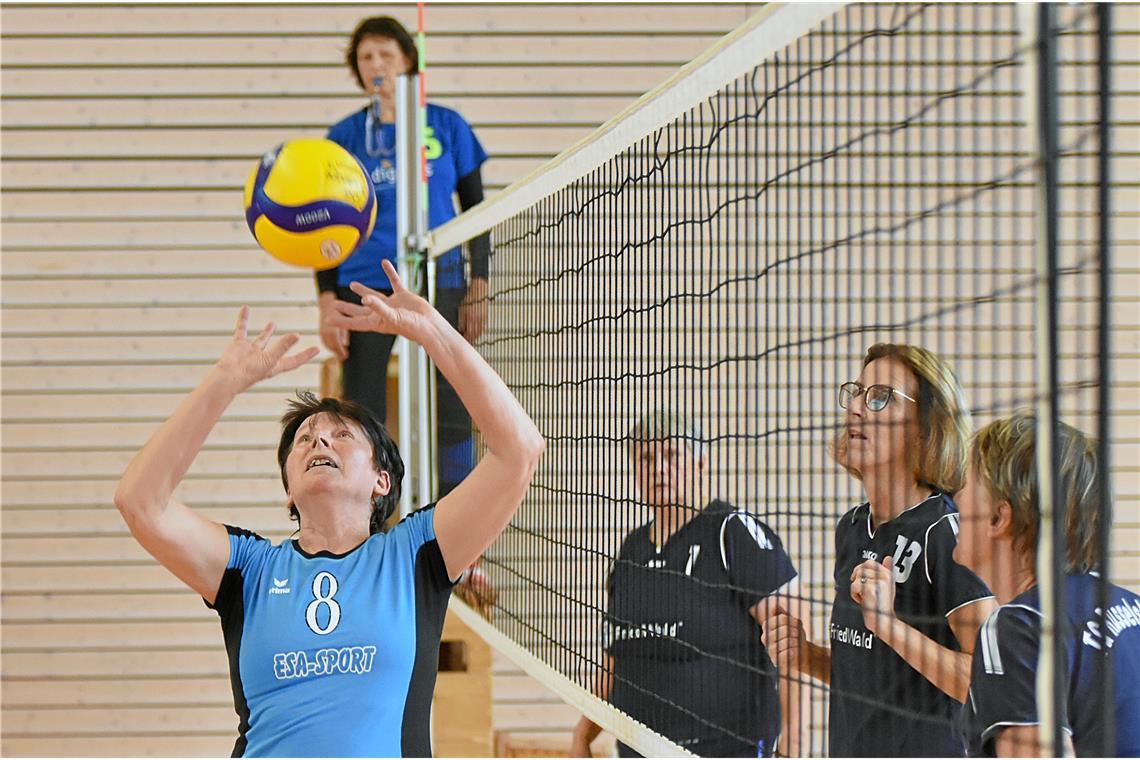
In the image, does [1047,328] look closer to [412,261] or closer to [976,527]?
[976,527]

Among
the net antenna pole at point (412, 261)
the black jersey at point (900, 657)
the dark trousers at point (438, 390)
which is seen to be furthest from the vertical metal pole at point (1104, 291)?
the net antenna pole at point (412, 261)

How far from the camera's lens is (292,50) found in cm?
719

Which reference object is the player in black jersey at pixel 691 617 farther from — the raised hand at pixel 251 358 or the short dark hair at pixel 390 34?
the short dark hair at pixel 390 34

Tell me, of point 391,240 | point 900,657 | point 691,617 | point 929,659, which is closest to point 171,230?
point 391,240

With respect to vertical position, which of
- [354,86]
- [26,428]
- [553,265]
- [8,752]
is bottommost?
[8,752]

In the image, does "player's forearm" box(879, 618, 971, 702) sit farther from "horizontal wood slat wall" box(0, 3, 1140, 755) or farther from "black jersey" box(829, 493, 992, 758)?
"horizontal wood slat wall" box(0, 3, 1140, 755)

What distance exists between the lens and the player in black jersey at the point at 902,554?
245 centimetres

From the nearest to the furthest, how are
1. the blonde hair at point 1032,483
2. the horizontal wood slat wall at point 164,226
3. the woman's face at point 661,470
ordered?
the blonde hair at point 1032,483
the woman's face at point 661,470
the horizontal wood slat wall at point 164,226

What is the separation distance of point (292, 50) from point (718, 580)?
4.73 metres

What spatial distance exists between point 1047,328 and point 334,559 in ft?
5.02

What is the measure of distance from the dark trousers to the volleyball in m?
0.70

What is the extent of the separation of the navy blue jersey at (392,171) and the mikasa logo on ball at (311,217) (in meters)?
0.78

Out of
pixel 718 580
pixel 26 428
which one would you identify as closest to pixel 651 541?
pixel 718 580

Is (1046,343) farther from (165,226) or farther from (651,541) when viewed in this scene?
(165,226)
